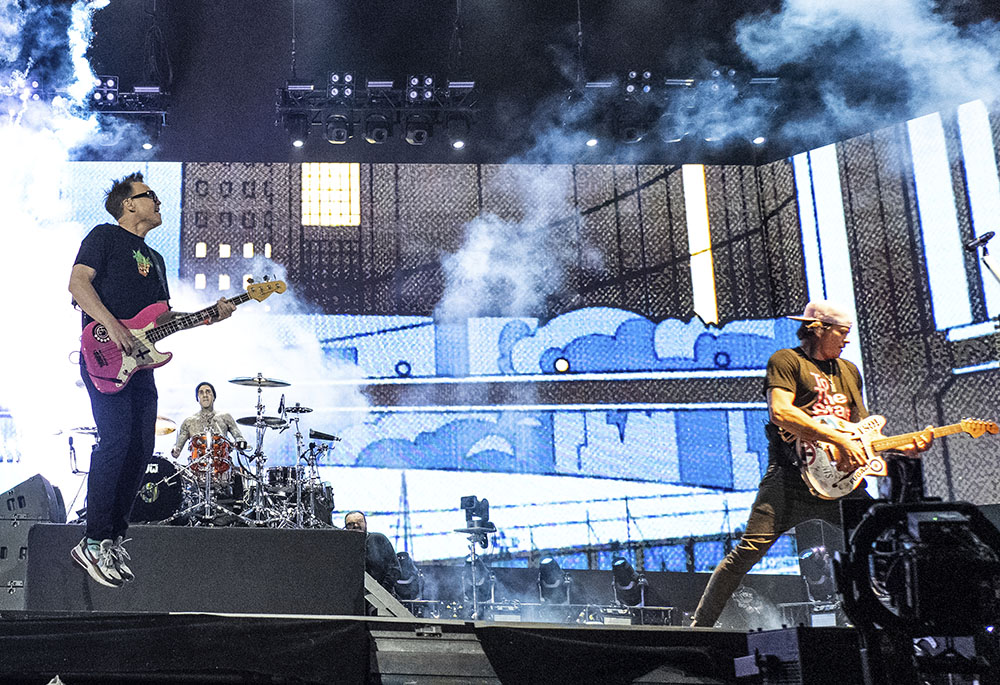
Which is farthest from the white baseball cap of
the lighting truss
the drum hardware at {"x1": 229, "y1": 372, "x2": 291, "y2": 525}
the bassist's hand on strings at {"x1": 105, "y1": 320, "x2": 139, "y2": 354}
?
the lighting truss

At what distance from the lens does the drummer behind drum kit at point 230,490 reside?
598 cm

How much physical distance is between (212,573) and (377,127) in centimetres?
652

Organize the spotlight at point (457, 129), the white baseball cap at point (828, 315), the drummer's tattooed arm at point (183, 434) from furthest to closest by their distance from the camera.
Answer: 1. the spotlight at point (457, 129)
2. the drummer's tattooed arm at point (183, 434)
3. the white baseball cap at point (828, 315)

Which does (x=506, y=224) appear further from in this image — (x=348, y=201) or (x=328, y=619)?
(x=328, y=619)

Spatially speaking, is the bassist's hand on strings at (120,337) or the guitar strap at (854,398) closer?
the bassist's hand on strings at (120,337)

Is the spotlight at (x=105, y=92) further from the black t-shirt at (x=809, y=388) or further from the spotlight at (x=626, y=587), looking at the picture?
the black t-shirt at (x=809, y=388)

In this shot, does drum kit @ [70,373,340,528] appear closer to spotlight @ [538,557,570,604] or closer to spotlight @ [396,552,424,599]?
spotlight @ [396,552,424,599]

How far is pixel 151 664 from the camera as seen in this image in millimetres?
3477

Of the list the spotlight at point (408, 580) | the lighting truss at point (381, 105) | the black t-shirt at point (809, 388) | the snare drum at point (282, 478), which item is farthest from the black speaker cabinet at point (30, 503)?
the lighting truss at point (381, 105)

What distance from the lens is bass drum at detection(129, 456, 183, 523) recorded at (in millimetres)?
5902

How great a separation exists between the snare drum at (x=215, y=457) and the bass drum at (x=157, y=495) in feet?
1.06

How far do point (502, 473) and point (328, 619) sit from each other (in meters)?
6.76

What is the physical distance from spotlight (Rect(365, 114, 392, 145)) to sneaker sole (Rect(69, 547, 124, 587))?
6545 millimetres

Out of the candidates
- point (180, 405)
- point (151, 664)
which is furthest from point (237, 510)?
point (180, 405)
